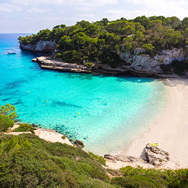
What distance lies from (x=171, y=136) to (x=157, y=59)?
28.2 meters

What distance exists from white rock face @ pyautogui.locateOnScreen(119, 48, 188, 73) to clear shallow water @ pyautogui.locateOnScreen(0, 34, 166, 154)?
4.86 m

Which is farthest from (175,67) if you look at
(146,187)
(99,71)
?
(146,187)

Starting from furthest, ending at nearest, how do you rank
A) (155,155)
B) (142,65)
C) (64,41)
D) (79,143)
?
(64,41) → (142,65) → (79,143) → (155,155)

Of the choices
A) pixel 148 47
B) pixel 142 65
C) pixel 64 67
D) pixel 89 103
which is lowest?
pixel 89 103

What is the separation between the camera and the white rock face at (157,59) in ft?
127

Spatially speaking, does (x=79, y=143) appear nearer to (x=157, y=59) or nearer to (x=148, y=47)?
(x=157, y=59)

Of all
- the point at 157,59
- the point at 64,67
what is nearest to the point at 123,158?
the point at 157,59

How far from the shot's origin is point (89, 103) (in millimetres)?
25875

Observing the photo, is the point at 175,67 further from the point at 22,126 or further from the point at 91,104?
the point at 22,126

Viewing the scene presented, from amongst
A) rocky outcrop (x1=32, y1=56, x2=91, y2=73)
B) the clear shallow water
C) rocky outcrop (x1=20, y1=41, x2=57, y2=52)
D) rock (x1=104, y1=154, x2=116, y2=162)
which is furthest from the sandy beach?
rocky outcrop (x1=20, y1=41, x2=57, y2=52)

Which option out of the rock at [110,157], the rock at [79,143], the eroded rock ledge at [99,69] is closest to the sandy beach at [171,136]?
the rock at [110,157]

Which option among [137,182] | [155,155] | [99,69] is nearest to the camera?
[137,182]

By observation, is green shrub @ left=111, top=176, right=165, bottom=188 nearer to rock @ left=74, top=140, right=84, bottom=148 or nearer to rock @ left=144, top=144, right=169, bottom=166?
rock @ left=144, top=144, right=169, bottom=166

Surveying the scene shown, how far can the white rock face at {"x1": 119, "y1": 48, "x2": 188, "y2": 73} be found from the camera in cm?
3872
